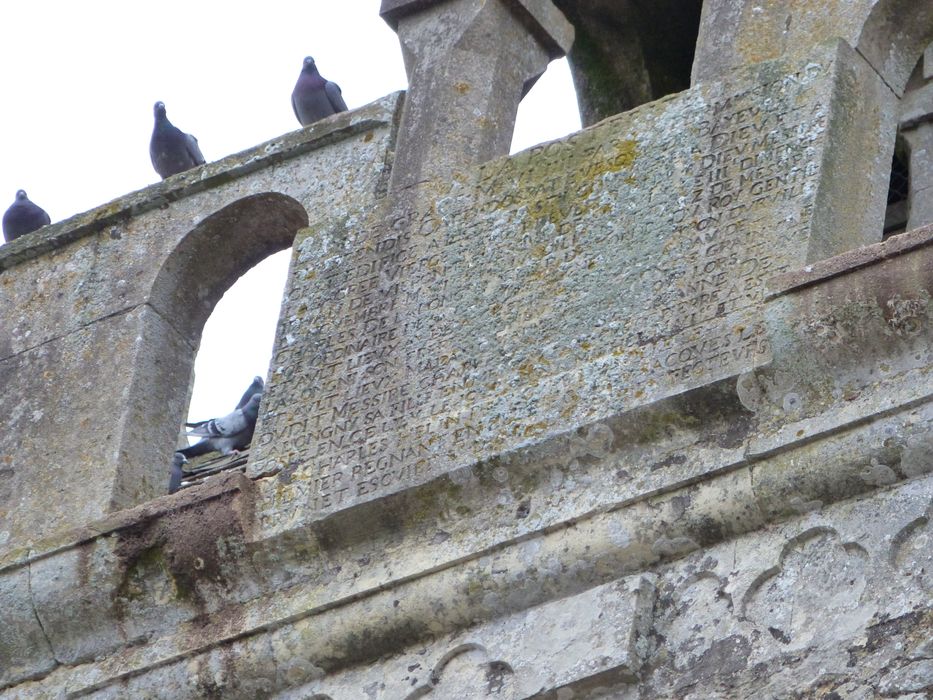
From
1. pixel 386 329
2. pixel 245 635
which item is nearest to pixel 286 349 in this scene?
pixel 386 329

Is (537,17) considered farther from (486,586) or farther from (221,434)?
(486,586)

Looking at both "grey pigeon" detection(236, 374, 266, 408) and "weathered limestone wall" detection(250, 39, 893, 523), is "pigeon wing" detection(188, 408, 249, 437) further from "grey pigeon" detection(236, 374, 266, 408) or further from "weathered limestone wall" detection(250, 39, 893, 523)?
"weathered limestone wall" detection(250, 39, 893, 523)

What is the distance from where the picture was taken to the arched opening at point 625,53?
38.7 ft

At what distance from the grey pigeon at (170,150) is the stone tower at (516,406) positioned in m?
1.02

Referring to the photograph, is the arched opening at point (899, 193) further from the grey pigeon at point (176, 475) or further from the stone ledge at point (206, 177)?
the grey pigeon at point (176, 475)

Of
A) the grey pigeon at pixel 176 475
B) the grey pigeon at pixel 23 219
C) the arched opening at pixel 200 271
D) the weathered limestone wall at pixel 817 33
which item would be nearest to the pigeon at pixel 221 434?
the grey pigeon at pixel 176 475

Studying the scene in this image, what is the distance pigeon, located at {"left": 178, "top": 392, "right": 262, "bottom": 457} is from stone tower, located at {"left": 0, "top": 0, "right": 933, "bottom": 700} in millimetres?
956

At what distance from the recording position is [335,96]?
11797 mm

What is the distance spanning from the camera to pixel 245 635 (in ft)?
29.8

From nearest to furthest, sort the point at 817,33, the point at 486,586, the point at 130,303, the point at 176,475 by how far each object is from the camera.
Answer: the point at 486,586
the point at 817,33
the point at 130,303
the point at 176,475

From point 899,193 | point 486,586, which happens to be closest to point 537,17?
point 899,193

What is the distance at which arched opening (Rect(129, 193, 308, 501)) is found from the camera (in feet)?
34.4

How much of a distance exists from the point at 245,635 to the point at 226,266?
80.0 inches

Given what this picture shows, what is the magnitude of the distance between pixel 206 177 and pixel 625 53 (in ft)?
6.31
